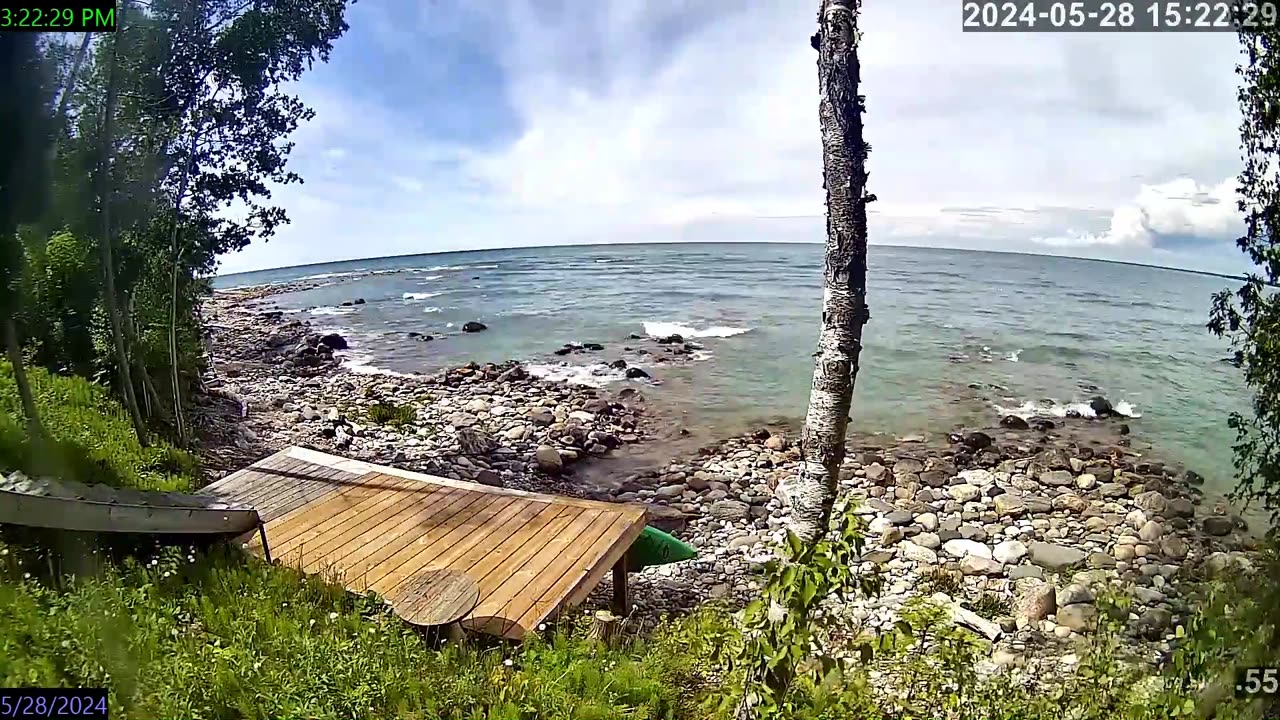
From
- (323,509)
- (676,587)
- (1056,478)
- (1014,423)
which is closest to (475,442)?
(676,587)

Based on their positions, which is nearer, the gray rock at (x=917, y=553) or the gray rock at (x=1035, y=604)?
the gray rock at (x=1035, y=604)

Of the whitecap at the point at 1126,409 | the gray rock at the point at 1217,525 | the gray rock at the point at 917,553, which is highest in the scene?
the gray rock at the point at 1217,525

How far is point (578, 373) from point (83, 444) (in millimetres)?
12678

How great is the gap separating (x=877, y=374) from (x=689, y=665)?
13429 mm

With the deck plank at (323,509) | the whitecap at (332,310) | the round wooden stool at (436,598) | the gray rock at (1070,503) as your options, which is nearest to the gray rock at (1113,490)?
the gray rock at (1070,503)

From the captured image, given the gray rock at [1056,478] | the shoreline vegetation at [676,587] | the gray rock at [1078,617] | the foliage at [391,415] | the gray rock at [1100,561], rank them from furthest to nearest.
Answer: the foliage at [391,415]
the gray rock at [1056,478]
the gray rock at [1100,561]
the gray rock at [1078,617]
the shoreline vegetation at [676,587]

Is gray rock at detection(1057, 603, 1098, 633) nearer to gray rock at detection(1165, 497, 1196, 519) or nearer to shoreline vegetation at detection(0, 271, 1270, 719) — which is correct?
shoreline vegetation at detection(0, 271, 1270, 719)

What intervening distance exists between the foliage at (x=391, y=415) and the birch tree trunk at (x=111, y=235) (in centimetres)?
476

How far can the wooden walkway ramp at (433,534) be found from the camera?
4.18m

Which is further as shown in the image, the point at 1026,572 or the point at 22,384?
the point at 1026,572

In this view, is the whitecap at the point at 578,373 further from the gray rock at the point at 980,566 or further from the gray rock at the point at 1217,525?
the gray rock at the point at 1217,525

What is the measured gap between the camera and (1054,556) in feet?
23.1

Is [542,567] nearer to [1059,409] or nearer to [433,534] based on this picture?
[433,534]

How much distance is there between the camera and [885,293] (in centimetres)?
3312
